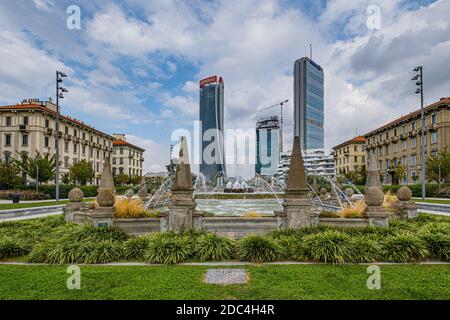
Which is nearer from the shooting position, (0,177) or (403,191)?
(403,191)

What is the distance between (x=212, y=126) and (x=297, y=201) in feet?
449

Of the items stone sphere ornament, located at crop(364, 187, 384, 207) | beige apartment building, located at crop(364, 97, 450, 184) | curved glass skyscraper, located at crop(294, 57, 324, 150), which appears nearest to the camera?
stone sphere ornament, located at crop(364, 187, 384, 207)

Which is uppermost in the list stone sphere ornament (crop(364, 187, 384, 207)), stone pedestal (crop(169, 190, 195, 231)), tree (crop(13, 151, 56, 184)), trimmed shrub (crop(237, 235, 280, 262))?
tree (crop(13, 151, 56, 184))

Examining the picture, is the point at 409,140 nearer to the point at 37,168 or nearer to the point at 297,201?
the point at 297,201

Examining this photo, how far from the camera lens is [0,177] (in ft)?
112

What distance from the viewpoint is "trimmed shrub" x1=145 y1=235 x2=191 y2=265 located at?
7117 millimetres

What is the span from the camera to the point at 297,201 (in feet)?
31.7

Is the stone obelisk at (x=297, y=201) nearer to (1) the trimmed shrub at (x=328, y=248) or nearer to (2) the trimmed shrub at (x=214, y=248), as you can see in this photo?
(1) the trimmed shrub at (x=328, y=248)

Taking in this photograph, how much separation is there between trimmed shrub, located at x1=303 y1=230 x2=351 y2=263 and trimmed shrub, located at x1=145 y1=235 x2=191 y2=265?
11.1ft

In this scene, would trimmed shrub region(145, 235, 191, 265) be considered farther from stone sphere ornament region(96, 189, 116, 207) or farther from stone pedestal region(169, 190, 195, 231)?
stone sphere ornament region(96, 189, 116, 207)

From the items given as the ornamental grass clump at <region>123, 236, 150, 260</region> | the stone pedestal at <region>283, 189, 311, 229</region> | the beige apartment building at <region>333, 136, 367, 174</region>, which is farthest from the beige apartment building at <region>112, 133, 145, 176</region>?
the stone pedestal at <region>283, 189, 311, 229</region>
